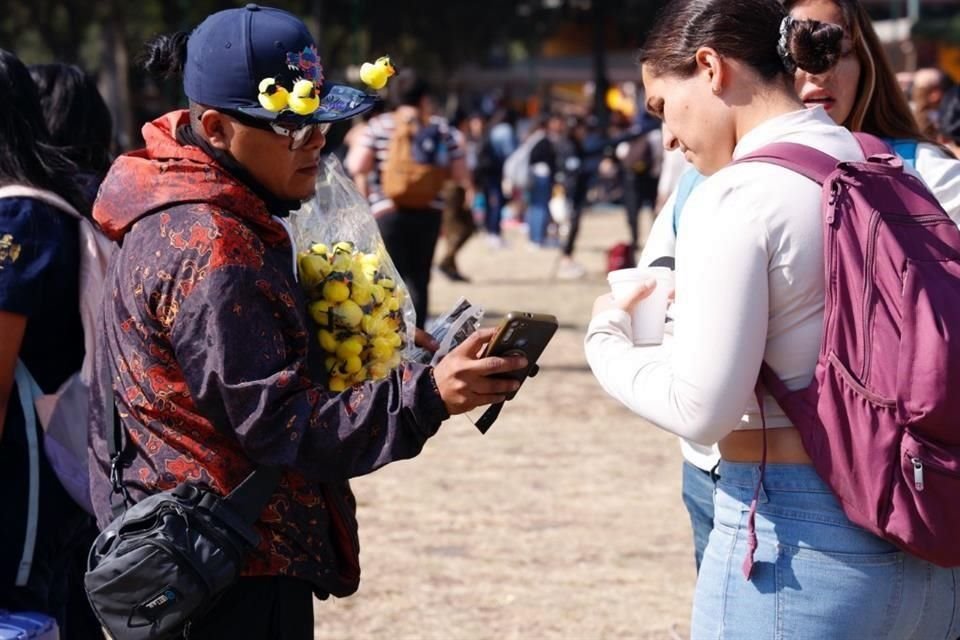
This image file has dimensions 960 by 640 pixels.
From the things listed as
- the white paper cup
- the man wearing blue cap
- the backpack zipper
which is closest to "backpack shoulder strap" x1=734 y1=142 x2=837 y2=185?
the backpack zipper

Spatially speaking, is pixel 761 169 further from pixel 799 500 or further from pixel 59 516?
pixel 59 516

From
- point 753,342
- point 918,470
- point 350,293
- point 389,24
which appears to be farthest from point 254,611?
point 389,24

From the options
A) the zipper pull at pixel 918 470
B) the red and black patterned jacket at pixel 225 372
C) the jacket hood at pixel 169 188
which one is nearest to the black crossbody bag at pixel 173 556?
the red and black patterned jacket at pixel 225 372

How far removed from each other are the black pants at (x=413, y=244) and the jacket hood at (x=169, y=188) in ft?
24.0

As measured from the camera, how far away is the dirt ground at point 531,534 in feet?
18.5

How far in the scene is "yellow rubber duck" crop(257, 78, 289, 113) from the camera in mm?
2711

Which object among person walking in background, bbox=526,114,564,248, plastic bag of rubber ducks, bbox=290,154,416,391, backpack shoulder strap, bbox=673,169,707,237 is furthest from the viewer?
person walking in background, bbox=526,114,564,248

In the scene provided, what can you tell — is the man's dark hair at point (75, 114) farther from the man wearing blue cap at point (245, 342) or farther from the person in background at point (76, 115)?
the man wearing blue cap at point (245, 342)

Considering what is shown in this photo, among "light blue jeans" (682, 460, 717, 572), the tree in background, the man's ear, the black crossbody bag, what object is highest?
the man's ear

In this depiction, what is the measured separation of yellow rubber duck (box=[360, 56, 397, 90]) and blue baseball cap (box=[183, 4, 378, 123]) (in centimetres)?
20

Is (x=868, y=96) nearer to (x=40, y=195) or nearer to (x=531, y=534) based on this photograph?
(x=40, y=195)

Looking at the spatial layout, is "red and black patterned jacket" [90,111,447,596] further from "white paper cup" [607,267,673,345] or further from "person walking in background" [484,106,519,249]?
"person walking in background" [484,106,519,249]

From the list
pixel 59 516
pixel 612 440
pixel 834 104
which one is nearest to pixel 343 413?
pixel 59 516

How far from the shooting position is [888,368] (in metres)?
2.35
